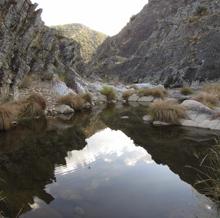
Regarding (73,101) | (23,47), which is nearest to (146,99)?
(73,101)

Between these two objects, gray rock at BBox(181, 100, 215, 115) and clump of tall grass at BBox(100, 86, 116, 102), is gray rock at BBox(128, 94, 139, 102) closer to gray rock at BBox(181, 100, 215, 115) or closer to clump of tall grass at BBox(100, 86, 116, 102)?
clump of tall grass at BBox(100, 86, 116, 102)

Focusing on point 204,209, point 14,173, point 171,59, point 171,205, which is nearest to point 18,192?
point 14,173

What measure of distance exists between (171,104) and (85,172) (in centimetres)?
896

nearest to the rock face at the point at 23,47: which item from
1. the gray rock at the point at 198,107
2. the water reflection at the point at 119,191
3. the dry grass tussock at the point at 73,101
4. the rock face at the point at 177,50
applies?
the dry grass tussock at the point at 73,101

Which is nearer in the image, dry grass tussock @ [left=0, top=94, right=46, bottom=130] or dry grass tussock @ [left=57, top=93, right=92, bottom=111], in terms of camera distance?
dry grass tussock @ [left=0, top=94, right=46, bottom=130]

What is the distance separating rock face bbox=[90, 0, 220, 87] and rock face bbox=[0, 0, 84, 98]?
16.9 metres

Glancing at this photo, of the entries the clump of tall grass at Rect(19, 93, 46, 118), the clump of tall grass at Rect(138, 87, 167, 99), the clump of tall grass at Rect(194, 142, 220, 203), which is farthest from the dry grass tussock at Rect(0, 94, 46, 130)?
the clump of tall grass at Rect(138, 87, 167, 99)

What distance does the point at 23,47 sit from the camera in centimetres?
2780

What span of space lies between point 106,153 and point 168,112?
19.1ft

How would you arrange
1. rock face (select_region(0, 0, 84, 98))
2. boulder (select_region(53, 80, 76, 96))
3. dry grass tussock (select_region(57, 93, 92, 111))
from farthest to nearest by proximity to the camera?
boulder (select_region(53, 80, 76, 96))
dry grass tussock (select_region(57, 93, 92, 111))
rock face (select_region(0, 0, 84, 98))

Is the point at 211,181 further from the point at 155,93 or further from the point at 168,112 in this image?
the point at 155,93

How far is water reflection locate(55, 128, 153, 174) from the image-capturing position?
11.2 m

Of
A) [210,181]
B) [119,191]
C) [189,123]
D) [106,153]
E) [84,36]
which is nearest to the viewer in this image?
[210,181]

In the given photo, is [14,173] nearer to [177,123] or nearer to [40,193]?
[40,193]
